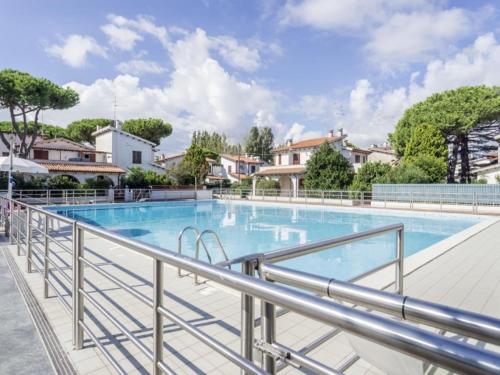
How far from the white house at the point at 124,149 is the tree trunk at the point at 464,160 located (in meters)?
31.1

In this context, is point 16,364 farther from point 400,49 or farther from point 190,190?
point 190,190

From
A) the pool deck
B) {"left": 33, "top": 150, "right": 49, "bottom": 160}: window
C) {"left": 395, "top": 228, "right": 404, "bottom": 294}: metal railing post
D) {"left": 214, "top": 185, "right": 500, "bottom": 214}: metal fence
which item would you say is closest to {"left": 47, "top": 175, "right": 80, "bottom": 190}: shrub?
{"left": 33, "top": 150, "right": 49, "bottom": 160}: window

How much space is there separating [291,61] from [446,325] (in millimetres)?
20619

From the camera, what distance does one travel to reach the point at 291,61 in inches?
777

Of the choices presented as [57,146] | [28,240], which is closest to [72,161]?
[57,146]

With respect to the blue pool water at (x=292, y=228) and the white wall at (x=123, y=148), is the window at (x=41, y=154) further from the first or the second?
the blue pool water at (x=292, y=228)

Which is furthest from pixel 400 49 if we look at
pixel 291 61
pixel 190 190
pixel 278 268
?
pixel 190 190

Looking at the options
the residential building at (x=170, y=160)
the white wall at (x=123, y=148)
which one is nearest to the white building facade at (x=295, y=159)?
the white wall at (x=123, y=148)

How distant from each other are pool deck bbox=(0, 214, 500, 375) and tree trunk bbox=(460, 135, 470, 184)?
3051cm

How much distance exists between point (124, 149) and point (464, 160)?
3476 centimetres

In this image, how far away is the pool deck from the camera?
283 centimetres

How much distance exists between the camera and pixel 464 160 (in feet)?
106

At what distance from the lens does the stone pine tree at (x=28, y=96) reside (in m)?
24.3

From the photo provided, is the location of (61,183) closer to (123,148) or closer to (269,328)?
(123,148)
